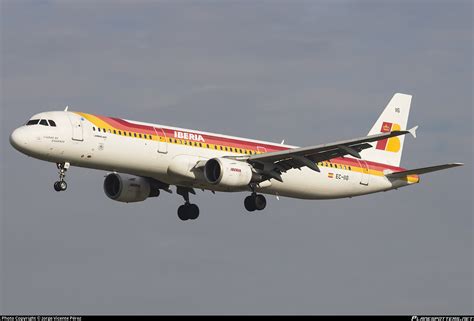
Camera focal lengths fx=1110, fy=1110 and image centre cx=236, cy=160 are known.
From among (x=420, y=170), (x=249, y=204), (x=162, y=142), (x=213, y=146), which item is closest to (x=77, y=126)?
(x=162, y=142)

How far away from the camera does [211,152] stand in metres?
58.8

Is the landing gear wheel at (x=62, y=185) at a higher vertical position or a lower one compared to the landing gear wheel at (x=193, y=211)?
lower

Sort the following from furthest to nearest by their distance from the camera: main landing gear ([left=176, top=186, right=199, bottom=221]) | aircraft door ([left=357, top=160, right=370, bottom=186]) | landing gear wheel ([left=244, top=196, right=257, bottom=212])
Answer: aircraft door ([left=357, top=160, right=370, bottom=186])
main landing gear ([left=176, top=186, right=199, bottom=221])
landing gear wheel ([left=244, top=196, right=257, bottom=212])

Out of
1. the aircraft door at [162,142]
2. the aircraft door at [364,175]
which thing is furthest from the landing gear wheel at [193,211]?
the aircraft door at [364,175]

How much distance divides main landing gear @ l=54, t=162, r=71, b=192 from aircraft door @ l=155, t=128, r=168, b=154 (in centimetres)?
481

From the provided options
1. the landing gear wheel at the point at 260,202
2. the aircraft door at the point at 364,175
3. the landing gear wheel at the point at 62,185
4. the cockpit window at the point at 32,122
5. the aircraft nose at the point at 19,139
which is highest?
the aircraft door at the point at 364,175

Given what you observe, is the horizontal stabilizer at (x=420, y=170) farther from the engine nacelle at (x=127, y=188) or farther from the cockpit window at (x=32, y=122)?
the cockpit window at (x=32, y=122)

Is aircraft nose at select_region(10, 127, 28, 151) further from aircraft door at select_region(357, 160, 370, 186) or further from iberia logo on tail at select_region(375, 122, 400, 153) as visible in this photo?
iberia logo on tail at select_region(375, 122, 400, 153)

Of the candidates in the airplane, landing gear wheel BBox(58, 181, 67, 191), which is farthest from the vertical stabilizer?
landing gear wheel BBox(58, 181, 67, 191)

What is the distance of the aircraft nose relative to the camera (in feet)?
176

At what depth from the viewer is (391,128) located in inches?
2795

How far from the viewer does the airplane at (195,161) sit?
179ft

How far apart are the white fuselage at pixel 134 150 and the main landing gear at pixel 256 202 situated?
1.49 feet

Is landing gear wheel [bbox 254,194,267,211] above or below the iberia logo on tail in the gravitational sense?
below
